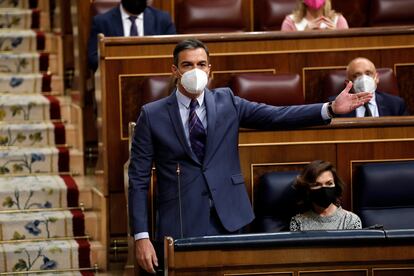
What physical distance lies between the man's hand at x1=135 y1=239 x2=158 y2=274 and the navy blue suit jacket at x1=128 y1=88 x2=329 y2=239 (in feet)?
0.10

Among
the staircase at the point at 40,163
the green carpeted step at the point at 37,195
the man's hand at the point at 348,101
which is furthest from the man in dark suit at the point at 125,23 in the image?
the man's hand at the point at 348,101

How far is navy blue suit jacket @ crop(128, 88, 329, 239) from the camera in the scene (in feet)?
7.51

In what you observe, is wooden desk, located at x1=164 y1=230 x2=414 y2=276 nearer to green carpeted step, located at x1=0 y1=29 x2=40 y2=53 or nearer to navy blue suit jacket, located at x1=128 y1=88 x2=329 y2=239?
navy blue suit jacket, located at x1=128 y1=88 x2=329 y2=239

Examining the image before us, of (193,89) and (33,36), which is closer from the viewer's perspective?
(193,89)

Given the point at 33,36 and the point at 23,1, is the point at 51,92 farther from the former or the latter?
the point at 23,1

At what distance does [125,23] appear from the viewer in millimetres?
3523

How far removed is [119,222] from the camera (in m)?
3.18

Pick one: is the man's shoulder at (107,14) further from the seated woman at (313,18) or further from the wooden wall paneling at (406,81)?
the wooden wall paneling at (406,81)

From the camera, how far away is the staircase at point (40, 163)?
3.15 meters

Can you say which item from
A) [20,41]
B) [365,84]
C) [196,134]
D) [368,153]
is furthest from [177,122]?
[20,41]

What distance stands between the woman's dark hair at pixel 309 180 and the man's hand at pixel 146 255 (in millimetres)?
396

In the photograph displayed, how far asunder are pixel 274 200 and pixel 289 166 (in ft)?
0.47

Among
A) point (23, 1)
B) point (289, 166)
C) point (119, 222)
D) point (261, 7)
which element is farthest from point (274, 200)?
point (23, 1)

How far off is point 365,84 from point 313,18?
2.08 feet
